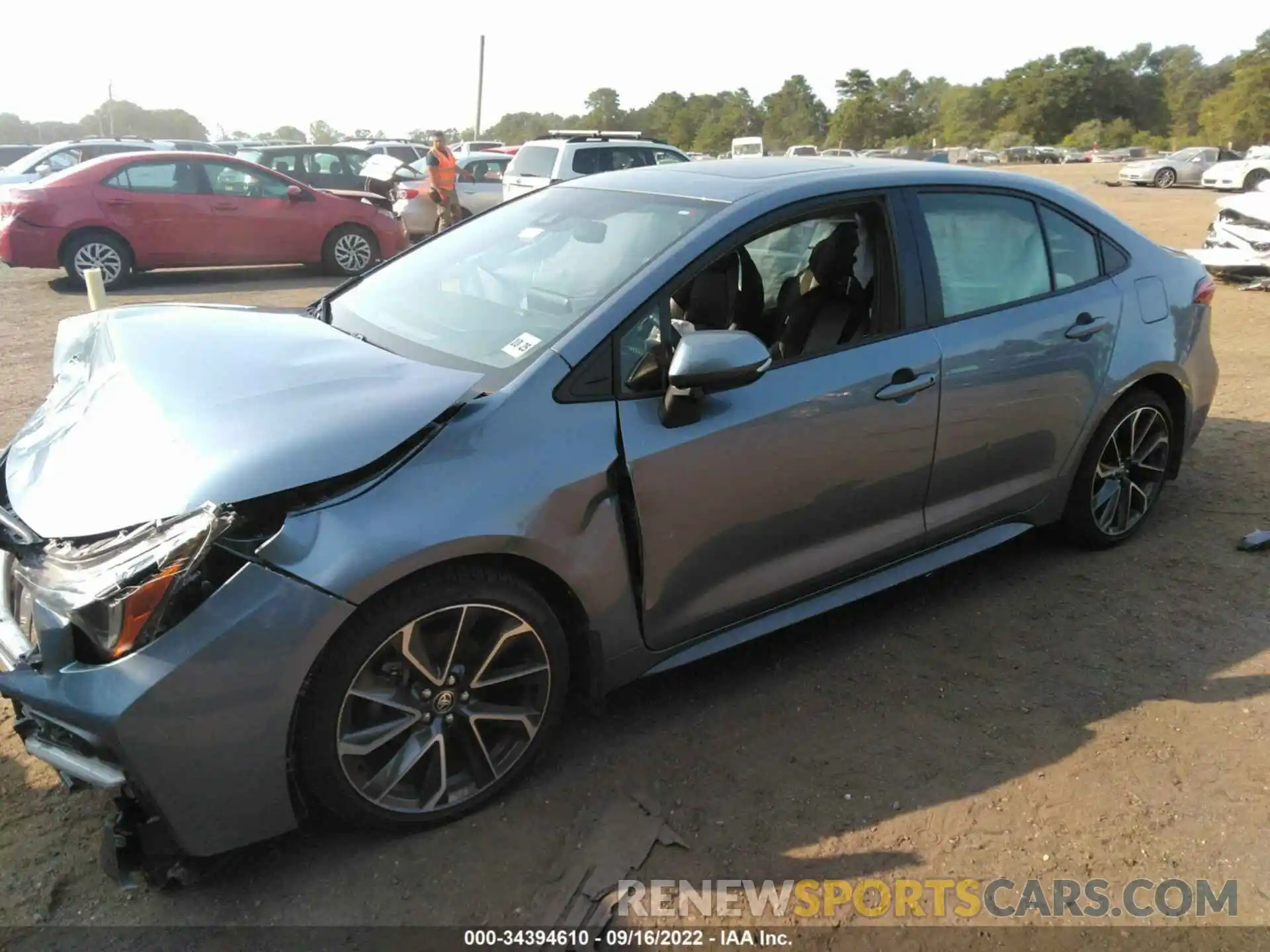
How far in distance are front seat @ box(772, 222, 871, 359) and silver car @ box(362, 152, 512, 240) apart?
9428mm

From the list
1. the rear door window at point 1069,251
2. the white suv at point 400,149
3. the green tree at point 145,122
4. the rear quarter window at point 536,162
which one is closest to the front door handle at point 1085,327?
the rear door window at point 1069,251

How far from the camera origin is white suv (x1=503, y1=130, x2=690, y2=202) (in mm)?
13297

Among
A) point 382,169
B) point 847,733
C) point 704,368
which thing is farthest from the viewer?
point 382,169

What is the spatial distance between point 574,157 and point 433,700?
11.7 metres

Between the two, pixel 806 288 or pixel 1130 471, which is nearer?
pixel 806 288

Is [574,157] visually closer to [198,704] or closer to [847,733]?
[847,733]

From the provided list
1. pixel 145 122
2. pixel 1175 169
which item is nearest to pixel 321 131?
pixel 145 122

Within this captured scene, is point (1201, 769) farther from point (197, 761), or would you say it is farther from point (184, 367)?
point (184, 367)

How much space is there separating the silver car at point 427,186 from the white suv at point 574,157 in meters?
0.64

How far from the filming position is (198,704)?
7.41 feet

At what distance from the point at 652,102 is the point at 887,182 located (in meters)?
109

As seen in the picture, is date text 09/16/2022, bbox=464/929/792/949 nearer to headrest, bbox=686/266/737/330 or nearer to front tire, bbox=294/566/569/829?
front tire, bbox=294/566/569/829

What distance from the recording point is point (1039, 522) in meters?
4.14

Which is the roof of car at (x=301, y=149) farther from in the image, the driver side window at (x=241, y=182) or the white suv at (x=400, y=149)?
the white suv at (x=400, y=149)
